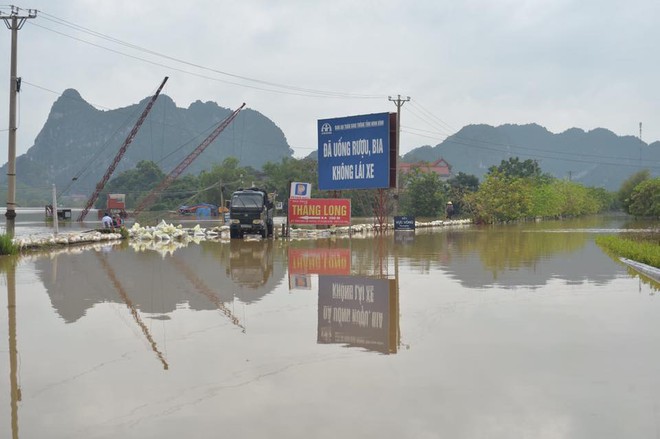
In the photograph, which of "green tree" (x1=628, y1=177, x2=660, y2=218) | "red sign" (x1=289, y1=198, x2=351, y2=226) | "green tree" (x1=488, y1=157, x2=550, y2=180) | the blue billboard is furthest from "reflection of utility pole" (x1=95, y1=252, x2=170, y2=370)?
"green tree" (x1=488, y1=157, x2=550, y2=180)

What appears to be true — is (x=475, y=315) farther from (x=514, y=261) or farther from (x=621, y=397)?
(x=514, y=261)

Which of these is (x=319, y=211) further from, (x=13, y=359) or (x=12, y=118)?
(x=13, y=359)

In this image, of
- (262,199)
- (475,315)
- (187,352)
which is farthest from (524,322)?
(262,199)

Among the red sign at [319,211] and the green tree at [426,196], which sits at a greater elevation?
the green tree at [426,196]

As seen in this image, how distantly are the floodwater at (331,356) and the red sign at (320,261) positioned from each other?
2.09 meters

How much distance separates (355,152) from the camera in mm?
48406

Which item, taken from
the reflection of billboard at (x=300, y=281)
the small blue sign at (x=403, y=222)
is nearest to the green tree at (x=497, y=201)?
the small blue sign at (x=403, y=222)

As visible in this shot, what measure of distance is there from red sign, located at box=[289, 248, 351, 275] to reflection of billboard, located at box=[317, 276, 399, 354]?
2.64 metres

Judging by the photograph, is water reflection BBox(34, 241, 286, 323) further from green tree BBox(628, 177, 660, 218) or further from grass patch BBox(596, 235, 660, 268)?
green tree BBox(628, 177, 660, 218)

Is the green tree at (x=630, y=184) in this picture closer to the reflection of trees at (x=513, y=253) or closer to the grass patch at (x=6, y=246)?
the reflection of trees at (x=513, y=253)

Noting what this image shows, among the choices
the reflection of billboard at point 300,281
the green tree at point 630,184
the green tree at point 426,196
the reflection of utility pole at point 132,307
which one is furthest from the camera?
the green tree at point 630,184

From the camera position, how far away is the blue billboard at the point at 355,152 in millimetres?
47156

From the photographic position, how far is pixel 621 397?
7.75 meters

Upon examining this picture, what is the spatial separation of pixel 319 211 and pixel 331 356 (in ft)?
126
